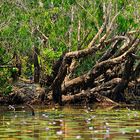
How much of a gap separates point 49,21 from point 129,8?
4.95m

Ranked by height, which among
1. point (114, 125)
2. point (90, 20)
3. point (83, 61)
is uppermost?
point (90, 20)

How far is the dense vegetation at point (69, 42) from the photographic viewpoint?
23.3 meters

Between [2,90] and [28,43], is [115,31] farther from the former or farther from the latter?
[2,90]

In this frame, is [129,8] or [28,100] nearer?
[129,8]

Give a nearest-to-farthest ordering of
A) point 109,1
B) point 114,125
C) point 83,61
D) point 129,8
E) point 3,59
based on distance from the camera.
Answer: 1. point 114,125
2. point 129,8
3. point 109,1
4. point 3,59
5. point 83,61

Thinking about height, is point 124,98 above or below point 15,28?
below

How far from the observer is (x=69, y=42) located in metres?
24.5

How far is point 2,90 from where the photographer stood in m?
24.1

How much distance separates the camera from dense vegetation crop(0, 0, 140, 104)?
23.3 meters

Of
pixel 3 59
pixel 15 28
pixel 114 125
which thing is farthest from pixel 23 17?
pixel 114 125

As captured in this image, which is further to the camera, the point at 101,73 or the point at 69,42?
the point at 101,73

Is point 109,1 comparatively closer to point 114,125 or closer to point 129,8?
point 129,8

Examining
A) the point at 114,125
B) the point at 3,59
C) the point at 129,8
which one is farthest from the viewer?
the point at 3,59

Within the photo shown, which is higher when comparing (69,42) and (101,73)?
(69,42)
